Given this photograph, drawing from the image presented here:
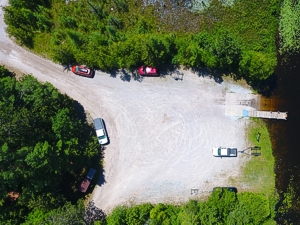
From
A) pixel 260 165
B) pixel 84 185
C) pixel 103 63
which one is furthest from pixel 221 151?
pixel 103 63

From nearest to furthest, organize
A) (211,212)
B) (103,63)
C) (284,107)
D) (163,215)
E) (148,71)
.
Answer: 1. (211,212)
2. (163,215)
3. (103,63)
4. (148,71)
5. (284,107)

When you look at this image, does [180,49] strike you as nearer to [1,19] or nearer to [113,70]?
[113,70]

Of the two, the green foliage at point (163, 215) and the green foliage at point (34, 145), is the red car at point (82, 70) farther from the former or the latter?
the green foliage at point (163, 215)

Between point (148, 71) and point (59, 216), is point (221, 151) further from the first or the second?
point (59, 216)

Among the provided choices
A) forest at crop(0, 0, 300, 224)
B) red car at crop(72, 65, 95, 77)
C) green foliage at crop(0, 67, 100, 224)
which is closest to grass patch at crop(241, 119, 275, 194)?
forest at crop(0, 0, 300, 224)

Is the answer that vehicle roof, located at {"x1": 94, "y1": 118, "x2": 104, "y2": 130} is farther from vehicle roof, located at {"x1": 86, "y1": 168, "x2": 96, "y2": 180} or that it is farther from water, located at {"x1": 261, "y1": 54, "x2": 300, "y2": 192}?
water, located at {"x1": 261, "y1": 54, "x2": 300, "y2": 192}

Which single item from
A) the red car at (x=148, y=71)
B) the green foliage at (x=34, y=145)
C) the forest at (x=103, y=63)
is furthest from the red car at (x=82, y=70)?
the red car at (x=148, y=71)

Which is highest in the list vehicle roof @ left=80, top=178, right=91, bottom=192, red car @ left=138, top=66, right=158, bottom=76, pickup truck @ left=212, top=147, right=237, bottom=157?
red car @ left=138, top=66, right=158, bottom=76
